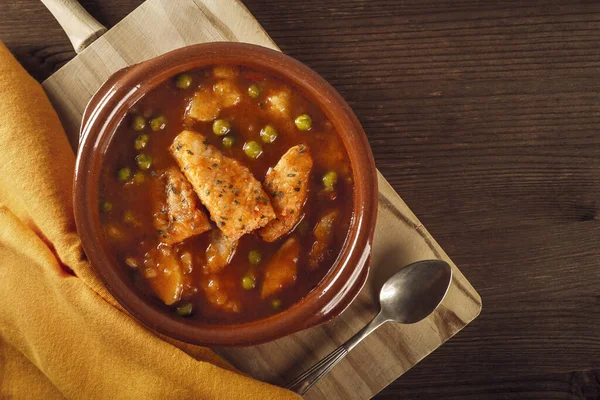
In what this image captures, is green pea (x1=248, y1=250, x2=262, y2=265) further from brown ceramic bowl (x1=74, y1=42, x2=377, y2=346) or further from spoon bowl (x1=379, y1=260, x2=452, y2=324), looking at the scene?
spoon bowl (x1=379, y1=260, x2=452, y2=324)

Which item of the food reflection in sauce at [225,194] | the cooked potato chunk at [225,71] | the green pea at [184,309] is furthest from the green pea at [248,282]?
the cooked potato chunk at [225,71]

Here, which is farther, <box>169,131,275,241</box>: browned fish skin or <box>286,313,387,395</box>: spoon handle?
<box>286,313,387,395</box>: spoon handle

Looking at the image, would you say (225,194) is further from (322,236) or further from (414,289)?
(414,289)

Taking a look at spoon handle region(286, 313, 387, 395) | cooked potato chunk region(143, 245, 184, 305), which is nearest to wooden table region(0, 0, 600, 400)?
spoon handle region(286, 313, 387, 395)

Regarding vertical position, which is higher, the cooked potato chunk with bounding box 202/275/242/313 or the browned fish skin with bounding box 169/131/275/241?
the browned fish skin with bounding box 169/131/275/241

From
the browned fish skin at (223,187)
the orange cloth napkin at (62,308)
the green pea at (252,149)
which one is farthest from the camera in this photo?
the orange cloth napkin at (62,308)

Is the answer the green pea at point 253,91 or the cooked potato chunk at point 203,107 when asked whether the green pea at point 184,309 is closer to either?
the cooked potato chunk at point 203,107
